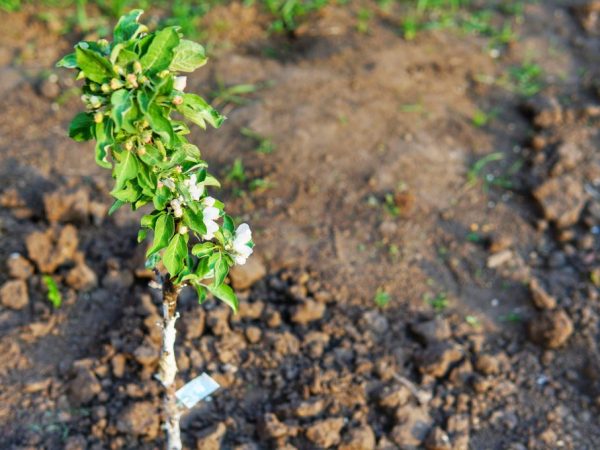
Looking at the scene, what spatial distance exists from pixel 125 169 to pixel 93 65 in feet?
1.01

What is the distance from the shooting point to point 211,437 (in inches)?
127

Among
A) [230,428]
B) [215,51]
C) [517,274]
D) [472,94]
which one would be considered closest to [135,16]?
[230,428]

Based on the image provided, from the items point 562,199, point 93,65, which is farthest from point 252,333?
point 562,199

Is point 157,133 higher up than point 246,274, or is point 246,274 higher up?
point 157,133

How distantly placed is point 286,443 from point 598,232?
228cm

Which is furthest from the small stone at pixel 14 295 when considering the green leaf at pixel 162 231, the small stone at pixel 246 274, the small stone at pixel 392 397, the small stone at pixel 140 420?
the small stone at pixel 392 397

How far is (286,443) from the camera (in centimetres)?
328

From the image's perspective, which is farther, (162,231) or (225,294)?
(225,294)

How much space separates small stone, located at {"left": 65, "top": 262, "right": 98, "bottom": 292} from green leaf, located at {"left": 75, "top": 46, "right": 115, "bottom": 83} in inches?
73.4

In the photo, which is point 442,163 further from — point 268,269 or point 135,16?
point 135,16

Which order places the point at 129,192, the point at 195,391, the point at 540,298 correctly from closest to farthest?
the point at 129,192 < the point at 195,391 < the point at 540,298

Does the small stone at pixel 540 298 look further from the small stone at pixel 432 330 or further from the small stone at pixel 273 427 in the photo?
the small stone at pixel 273 427

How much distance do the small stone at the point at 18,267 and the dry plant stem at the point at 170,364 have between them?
122 centimetres

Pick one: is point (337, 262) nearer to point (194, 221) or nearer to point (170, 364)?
point (170, 364)
